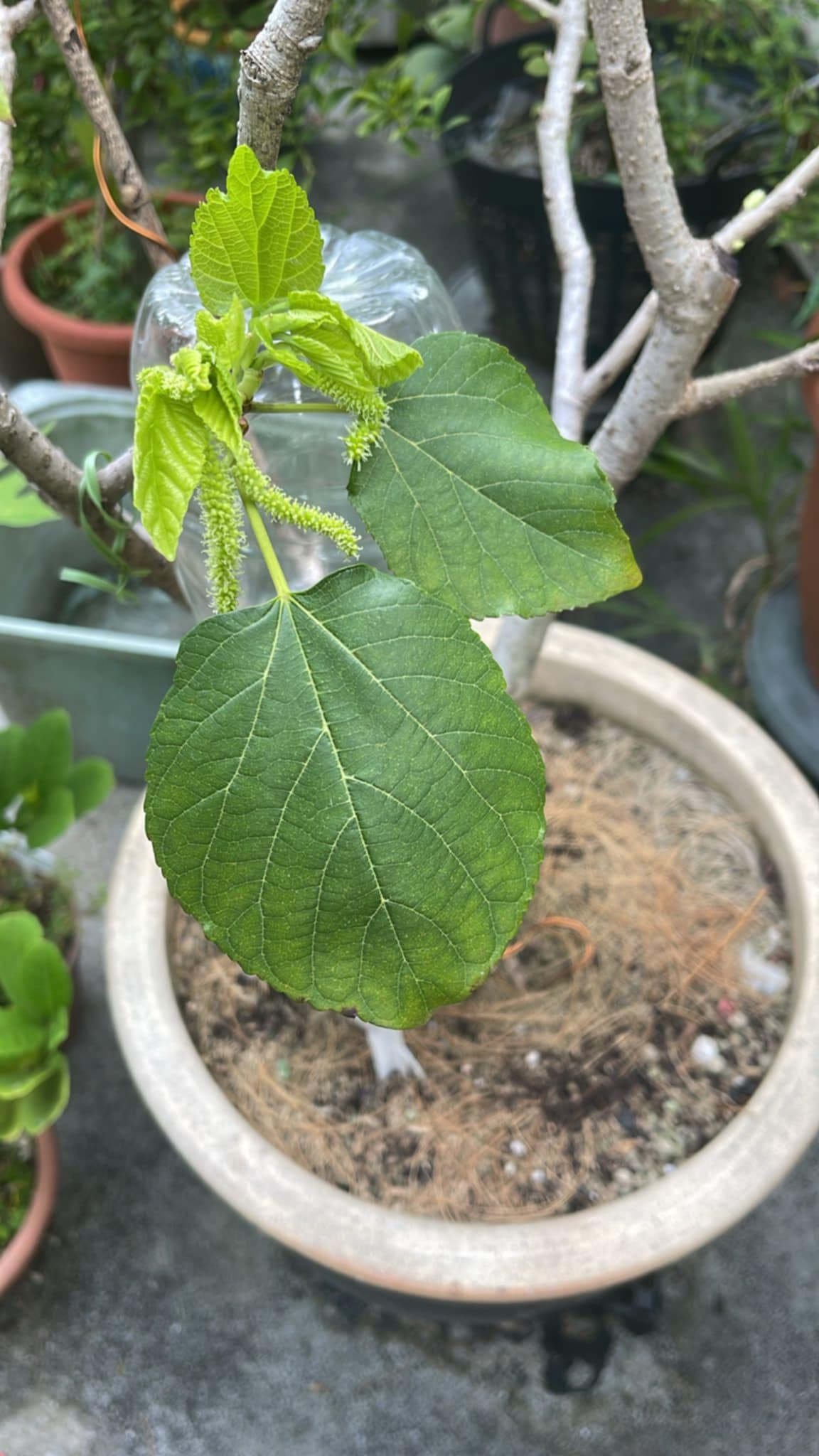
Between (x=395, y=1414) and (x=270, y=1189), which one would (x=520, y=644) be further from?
(x=395, y=1414)

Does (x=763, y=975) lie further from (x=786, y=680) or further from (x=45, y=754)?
(x=45, y=754)

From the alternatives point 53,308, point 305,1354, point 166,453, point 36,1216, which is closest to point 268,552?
point 166,453

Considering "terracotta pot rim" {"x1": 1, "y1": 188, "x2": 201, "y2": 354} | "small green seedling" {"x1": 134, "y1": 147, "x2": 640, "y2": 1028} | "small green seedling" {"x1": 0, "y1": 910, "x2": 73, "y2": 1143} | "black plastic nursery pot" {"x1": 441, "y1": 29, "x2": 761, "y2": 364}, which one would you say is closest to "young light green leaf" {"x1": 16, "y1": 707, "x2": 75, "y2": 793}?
"small green seedling" {"x1": 0, "y1": 910, "x2": 73, "y2": 1143}

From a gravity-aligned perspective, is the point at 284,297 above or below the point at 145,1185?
above

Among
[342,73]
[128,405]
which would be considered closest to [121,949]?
[128,405]

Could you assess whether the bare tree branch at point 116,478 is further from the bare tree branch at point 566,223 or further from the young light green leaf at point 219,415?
the bare tree branch at point 566,223

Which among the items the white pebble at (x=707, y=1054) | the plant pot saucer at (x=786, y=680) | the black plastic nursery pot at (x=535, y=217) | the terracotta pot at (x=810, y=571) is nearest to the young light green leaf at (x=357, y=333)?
the white pebble at (x=707, y=1054)

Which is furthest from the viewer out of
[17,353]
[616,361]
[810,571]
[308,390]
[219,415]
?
[17,353]
